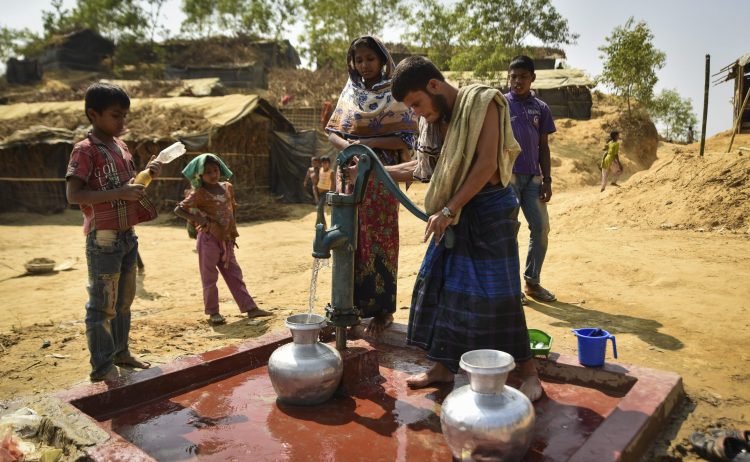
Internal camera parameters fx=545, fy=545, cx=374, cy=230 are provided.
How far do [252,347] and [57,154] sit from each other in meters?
13.4

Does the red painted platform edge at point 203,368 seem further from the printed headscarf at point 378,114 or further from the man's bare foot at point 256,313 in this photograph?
the man's bare foot at point 256,313

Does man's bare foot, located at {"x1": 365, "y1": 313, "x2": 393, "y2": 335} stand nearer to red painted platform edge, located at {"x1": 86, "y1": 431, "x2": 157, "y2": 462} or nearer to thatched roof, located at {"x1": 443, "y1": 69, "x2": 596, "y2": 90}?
red painted platform edge, located at {"x1": 86, "y1": 431, "x2": 157, "y2": 462}

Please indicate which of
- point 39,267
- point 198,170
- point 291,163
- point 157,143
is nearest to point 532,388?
point 198,170

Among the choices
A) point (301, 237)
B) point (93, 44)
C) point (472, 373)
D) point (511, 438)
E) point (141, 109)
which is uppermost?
point (93, 44)

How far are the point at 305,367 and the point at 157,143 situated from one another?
11731 millimetres

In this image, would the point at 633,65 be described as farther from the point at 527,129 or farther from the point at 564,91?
the point at 527,129

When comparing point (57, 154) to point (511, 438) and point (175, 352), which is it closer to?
point (175, 352)

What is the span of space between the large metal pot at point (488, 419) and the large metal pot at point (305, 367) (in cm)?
69

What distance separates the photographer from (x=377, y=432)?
216 centimetres

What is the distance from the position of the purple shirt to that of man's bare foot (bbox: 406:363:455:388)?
6.57ft

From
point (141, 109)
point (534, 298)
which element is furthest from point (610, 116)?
point (534, 298)

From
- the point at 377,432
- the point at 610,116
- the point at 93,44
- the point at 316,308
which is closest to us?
the point at 377,432

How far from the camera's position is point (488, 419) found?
165 cm

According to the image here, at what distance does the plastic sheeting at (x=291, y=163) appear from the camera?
49.1 feet
